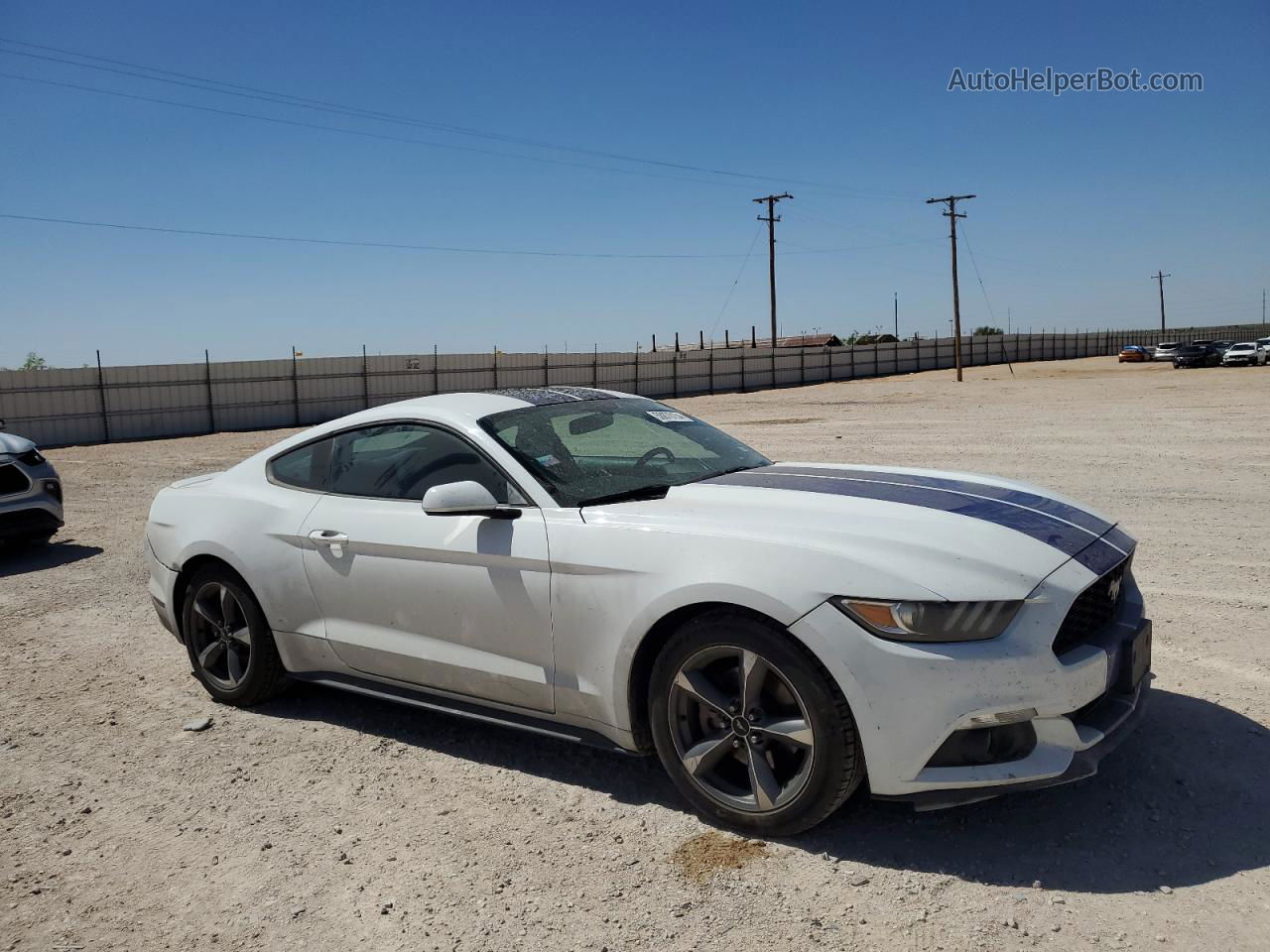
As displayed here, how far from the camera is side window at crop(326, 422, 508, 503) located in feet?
13.1

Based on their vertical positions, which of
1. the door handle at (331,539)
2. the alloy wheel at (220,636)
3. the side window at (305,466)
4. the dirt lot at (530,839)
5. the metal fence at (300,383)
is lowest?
the dirt lot at (530,839)

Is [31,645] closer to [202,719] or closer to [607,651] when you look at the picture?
[202,719]

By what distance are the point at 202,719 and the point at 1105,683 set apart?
3887mm

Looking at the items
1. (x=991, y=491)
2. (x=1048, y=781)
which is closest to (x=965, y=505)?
(x=991, y=491)

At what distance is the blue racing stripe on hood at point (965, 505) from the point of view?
3.23 meters

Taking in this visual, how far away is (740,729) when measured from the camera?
3131 millimetres

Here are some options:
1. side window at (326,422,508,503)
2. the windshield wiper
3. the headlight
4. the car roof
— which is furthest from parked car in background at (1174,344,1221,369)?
the headlight

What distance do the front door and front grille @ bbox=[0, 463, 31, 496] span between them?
19.4 feet

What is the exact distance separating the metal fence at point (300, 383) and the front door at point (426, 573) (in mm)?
16225

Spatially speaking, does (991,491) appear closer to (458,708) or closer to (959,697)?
(959,697)

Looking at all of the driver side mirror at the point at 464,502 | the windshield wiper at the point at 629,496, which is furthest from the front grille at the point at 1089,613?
the driver side mirror at the point at 464,502

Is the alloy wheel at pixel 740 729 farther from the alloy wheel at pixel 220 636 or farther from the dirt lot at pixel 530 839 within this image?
the alloy wheel at pixel 220 636

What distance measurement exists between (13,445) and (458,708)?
23.7 feet

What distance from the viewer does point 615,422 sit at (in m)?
4.36
